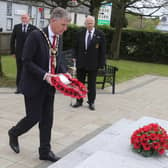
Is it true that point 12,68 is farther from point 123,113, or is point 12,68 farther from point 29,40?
point 29,40

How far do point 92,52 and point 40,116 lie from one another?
3.32 m

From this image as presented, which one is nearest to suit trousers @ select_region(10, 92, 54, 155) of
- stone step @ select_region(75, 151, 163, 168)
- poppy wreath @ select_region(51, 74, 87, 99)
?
poppy wreath @ select_region(51, 74, 87, 99)

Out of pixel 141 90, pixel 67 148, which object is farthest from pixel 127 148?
pixel 141 90

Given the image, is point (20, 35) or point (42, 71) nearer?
point (42, 71)

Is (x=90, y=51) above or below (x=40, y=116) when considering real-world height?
above

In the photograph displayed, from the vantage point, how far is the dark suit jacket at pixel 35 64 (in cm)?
→ 405

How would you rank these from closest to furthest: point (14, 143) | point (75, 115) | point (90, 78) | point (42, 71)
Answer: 1. point (42, 71)
2. point (14, 143)
3. point (75, 115)
4. point (90, 78)

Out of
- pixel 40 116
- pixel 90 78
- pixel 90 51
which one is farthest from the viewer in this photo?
Result: pixel 90 78

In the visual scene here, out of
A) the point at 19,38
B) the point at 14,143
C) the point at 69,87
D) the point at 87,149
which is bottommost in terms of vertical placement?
the point at 87,149

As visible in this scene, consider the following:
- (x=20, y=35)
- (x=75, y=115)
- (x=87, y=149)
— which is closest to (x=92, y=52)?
(x=75, y=115)

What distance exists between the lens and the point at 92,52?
737cm

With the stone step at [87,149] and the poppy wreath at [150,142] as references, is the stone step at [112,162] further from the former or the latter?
the stone step at [87,149]

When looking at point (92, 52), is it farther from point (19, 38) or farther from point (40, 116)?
point (40, 116)

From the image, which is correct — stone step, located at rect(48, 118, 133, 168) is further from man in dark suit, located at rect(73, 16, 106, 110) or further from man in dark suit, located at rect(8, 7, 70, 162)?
man in dark suit, located at rect(73, 16, 106, 110)
